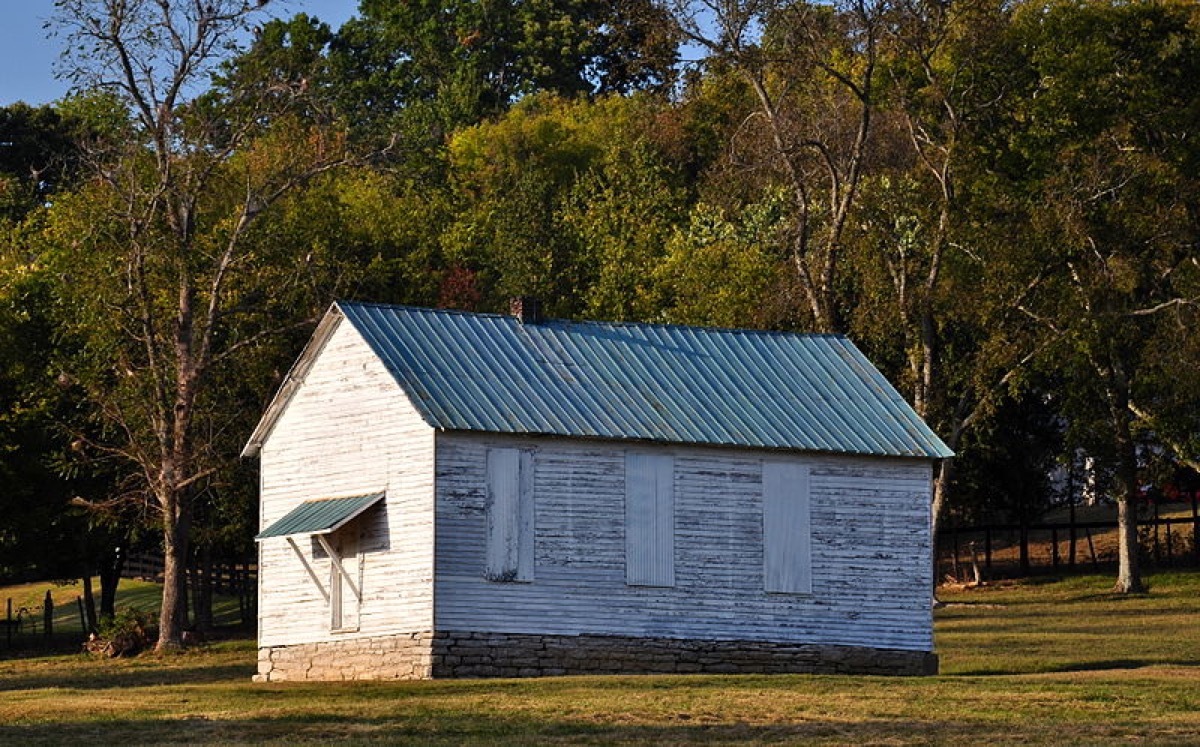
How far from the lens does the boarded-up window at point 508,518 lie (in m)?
41.2

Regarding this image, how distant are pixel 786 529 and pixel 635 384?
398cm

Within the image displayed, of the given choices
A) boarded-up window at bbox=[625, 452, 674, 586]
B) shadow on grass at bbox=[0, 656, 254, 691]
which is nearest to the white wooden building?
boarded-up window at bbox=[625, 452, 674, 586]

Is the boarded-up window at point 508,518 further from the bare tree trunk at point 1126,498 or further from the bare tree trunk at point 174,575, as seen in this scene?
the bare tree trunk at point 1126,498

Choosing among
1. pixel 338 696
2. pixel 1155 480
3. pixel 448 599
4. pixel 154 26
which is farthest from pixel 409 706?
pixel 1155 480

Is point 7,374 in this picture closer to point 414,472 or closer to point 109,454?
point 109,454

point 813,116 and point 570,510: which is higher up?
point 813,116

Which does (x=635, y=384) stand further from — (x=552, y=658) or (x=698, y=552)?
(x=552, y=658)

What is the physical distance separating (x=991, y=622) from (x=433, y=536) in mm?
19791

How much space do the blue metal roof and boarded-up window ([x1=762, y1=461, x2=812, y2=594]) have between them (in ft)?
2.20

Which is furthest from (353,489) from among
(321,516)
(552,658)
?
(552,658)

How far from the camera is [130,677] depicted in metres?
47.5

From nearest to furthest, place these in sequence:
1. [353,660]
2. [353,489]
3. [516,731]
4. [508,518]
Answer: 1. [516,731]
2. [508,518]
3. [353,660]
4. [353,489]

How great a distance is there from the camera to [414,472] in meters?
41.4

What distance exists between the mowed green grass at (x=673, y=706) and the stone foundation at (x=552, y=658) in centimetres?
97
